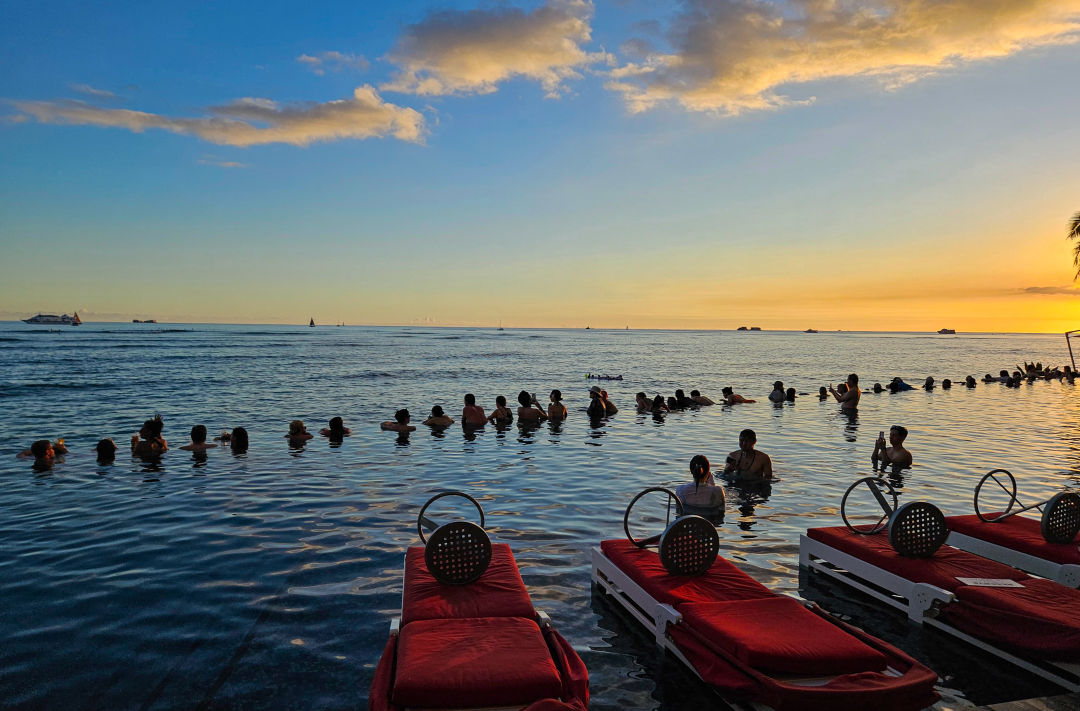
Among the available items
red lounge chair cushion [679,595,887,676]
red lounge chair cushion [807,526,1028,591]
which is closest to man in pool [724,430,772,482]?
red lounge chair cushion [807,526,1028,591]

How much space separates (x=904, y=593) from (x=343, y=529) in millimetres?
9474

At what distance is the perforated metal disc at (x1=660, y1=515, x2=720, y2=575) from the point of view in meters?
7.60

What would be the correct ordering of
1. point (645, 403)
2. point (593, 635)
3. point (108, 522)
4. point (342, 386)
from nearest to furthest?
point (593, 635) < point (108, 522) < point (645, 403) < point (342, 386)

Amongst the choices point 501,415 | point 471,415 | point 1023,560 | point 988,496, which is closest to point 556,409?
point 501,415

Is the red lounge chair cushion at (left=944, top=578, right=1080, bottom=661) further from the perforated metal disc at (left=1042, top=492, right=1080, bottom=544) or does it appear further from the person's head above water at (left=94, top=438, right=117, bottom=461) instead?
the person's head above water at (left=94, top=438, right=117, bottom=461)

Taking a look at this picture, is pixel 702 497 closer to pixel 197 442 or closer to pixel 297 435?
pixel 297 435

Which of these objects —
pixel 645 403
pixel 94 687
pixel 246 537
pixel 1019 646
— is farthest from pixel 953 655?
pixel 645 403

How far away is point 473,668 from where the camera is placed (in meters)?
5.20

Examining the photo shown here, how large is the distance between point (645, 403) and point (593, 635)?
894 inches

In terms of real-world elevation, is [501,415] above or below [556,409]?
below

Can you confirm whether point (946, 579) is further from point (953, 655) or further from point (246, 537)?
point (246, 537)

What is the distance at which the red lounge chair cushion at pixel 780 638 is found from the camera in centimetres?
555

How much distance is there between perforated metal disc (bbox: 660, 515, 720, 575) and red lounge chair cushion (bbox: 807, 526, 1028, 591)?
250 centimetres

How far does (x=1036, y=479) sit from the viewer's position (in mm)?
16969
